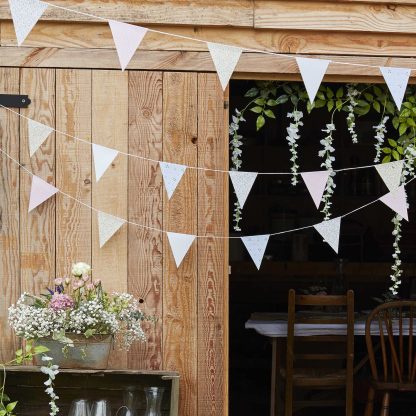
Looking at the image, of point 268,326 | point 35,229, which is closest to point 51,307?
point 35,229

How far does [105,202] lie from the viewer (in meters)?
3.79

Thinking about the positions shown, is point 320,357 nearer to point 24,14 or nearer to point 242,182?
point 242,182

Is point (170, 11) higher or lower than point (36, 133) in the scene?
higher

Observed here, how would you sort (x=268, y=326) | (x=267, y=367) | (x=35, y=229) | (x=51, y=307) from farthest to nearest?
(x=267, y=367), (x=268, y=326), (x=35, y=229), (x=51, y=307)

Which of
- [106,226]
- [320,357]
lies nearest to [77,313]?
[106,226]

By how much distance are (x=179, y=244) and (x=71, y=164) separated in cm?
58

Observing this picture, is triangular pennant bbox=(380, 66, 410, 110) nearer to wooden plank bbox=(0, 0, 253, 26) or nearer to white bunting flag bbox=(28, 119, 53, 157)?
wooden plank bbox=(0, 0, 253, 26)

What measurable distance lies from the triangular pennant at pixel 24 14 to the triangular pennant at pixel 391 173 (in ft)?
5.39

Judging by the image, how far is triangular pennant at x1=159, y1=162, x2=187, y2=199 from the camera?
3705mm

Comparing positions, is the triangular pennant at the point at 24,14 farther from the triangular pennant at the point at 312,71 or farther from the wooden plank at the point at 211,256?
the triangular pennant at the point at 312,71

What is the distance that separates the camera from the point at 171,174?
12.2 ft

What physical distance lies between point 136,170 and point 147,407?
39.8 inches

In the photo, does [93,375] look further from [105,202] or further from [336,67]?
[336,67]

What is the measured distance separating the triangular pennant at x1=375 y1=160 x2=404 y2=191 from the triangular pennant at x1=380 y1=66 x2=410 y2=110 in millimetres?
372
